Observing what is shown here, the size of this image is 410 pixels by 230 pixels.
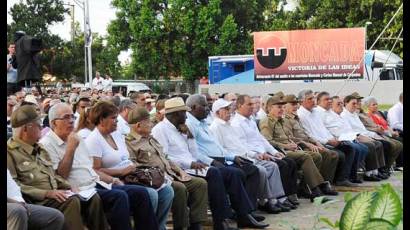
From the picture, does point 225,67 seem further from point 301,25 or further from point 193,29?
point 301,25

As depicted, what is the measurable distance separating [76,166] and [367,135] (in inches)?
245

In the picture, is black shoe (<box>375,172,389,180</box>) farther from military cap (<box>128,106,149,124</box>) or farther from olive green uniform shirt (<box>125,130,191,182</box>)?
military cap (<box>128,106,149,124</box>)

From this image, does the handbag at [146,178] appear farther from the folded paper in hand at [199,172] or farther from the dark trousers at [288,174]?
the dark trousers at [288,174]

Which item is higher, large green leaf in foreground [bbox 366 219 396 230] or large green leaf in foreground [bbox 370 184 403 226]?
large green leaf in foreground [bbox 370 184 403 226]

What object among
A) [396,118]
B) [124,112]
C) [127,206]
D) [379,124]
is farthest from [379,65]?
[127,206]

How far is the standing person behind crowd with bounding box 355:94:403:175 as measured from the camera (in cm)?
1012

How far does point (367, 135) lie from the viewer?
10.1 m

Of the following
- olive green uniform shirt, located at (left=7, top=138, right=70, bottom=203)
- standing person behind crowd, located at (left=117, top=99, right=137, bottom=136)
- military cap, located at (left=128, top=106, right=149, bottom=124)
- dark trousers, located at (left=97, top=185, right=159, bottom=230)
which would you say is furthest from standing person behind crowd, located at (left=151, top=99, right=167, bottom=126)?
olive green uniform shirt, located at (left=7, top=138, right=70, bottom=203)

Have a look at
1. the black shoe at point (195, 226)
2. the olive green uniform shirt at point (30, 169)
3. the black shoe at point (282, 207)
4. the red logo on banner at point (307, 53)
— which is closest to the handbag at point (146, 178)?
the black shoe at point (195, 226)

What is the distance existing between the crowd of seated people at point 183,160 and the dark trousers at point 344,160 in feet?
0.06

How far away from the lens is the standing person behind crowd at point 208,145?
273 inches

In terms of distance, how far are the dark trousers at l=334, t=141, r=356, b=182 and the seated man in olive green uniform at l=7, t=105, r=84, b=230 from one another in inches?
206

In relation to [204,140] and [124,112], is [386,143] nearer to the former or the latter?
[204,140]
